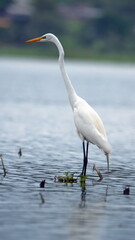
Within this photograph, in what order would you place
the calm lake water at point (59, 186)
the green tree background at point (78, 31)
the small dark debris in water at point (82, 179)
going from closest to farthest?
the calm lake water at point (59, 186) → the small dark debris in water at point (82, 179) → the green tree background at point (78, 31)

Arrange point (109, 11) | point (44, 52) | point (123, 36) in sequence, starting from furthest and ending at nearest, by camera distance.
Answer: point (109, 11) < point (123, 36) < point (44, 52)

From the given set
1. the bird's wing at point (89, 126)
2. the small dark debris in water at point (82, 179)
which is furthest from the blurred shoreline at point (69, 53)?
the small dark debris in water at point (82, 179)

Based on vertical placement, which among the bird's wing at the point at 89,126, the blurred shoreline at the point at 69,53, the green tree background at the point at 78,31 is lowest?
the blurred shoreline at the point at 69,53

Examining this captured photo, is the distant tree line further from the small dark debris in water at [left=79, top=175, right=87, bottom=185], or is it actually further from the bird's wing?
the small dark debris in water at [left=79, top=175, right=87, bottom=185]

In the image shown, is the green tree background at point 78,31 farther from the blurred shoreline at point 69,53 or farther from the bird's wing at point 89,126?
the bird's wing at point 89,126

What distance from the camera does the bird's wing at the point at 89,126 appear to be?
11.9 metres

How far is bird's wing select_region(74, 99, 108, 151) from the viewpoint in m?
11.9

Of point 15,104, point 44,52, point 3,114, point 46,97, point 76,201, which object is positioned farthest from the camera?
point 44,52

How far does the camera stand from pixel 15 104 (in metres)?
28.6

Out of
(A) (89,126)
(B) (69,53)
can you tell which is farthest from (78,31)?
(A) (89,126)

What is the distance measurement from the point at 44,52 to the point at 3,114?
5505 cm

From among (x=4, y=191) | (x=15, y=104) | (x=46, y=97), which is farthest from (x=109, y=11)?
(x=4, y=191)

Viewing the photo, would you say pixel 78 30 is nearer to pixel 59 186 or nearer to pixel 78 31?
pixel 78 31

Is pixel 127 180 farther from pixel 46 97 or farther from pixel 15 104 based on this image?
pixel 46 97
